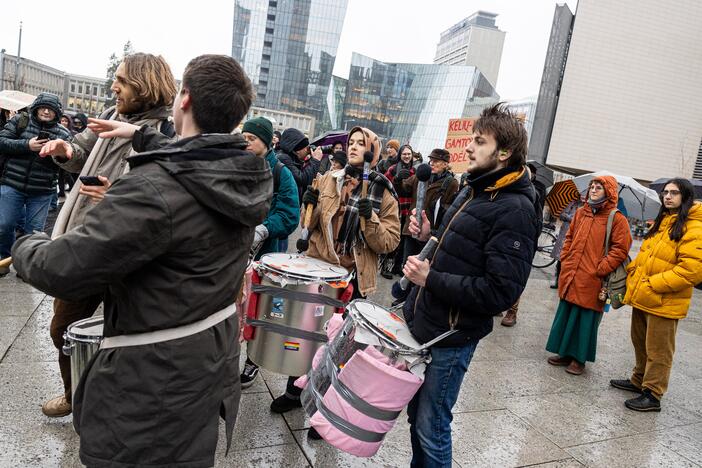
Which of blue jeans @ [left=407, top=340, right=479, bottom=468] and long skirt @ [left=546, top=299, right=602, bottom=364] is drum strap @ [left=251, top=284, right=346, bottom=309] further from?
long skirt @ [left=546, top=299, right=602, bottom=364]

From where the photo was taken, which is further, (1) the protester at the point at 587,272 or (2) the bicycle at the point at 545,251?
(2) the bicycle at the point at 545,251

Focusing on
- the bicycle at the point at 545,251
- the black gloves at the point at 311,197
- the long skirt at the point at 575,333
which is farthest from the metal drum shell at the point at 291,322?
the bicycle at the point at 545,251

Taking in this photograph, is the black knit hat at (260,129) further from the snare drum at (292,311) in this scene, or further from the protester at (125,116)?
the snare drum at (292,311)

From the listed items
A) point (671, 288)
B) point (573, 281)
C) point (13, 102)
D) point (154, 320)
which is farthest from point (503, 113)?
point (13, 102)

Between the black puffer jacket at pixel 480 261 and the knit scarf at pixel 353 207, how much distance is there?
3.87 feet

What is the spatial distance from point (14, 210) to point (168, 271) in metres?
5.59

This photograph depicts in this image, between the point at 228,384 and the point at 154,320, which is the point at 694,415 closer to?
the point at 228,384

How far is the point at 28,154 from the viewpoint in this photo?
18.8 ft

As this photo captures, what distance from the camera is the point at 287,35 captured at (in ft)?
352

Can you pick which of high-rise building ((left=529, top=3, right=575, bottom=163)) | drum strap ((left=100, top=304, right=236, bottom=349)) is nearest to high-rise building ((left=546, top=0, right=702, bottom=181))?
high-rise building ((left=529, top=3, right=575, bottom=163))

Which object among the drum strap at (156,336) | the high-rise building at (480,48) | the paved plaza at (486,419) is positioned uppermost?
the high-rise building at (480,48)

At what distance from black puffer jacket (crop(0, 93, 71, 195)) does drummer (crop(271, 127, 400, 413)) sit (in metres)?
3.97

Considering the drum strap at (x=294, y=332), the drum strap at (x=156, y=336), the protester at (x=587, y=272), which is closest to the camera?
the drum strap at (x=156, y=336)

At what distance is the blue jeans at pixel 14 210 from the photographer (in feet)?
18.9
